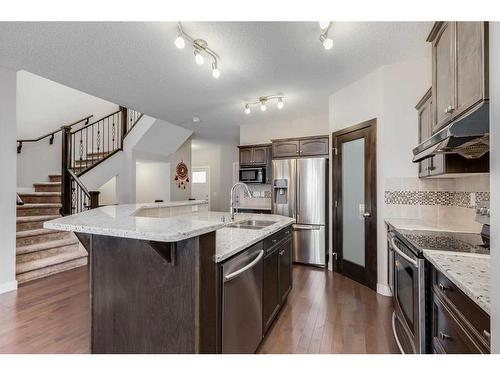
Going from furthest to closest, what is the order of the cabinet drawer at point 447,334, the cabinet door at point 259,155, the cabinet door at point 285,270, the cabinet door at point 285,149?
the cabinet door at point 259,155, the cabinet door at point 285,149, the cabinet door at point 285,270, the cabinet drawer at point 447,334

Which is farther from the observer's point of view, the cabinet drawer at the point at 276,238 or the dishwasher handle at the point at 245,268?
the cabinet drawer at the point at 276,238

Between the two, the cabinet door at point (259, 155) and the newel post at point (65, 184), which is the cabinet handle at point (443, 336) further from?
the newel post at point (65, 184)

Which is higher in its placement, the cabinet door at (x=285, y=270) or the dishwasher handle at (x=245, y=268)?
the dishwasher handle at (x=245, y=268)

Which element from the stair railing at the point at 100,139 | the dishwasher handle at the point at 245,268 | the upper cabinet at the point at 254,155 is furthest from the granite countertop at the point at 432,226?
the stair railing at the point at 100,139

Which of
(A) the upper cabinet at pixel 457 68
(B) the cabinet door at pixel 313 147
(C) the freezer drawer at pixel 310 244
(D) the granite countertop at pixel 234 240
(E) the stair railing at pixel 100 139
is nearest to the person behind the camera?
(A) the upper cabinet at pixel 457 68

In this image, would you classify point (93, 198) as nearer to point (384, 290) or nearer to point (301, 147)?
point (301, 147)

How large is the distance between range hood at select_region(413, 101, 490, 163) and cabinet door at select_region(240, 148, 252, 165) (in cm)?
375

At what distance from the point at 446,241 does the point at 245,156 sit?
4132 millimetres

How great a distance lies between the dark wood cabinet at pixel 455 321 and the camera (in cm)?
86

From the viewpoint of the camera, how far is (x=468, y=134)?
1.20 meters

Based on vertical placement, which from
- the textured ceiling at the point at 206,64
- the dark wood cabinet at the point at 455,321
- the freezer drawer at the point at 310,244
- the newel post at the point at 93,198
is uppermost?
the textured ceiling at the point at 206,64

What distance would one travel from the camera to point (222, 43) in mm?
2545

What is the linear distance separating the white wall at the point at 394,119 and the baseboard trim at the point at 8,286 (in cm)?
428
